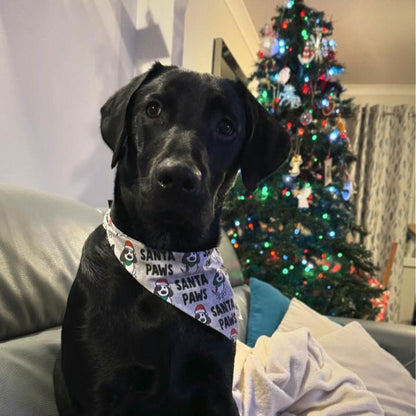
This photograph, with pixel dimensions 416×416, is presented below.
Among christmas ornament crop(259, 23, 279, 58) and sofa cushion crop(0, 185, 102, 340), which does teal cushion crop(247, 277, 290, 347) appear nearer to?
sofa cushion crop(0, 185, 102, 340)

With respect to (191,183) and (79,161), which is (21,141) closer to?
(79,161)

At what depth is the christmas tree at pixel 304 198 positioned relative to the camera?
9.04 ft

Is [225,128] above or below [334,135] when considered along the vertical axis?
below

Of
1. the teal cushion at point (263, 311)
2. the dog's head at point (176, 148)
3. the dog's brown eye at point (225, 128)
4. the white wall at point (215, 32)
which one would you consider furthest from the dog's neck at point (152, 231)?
the white wall at point (215, 32)

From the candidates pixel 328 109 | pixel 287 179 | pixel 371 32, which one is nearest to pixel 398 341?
pixel 287 179

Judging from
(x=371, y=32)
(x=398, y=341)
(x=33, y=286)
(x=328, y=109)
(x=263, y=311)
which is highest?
(x=371, y=32)

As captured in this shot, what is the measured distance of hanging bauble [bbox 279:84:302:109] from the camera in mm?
2738

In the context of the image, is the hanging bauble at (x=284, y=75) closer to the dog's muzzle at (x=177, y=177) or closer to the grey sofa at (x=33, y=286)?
the grey sofa at (x=33, y=286)

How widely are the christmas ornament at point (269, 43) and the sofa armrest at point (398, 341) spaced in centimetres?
186

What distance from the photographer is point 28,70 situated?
157cm

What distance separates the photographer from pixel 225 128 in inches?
39.4

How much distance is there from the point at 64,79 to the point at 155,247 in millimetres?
1176

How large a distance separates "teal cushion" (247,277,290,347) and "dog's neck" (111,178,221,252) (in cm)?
116

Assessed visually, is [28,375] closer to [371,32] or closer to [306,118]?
[306,118]
